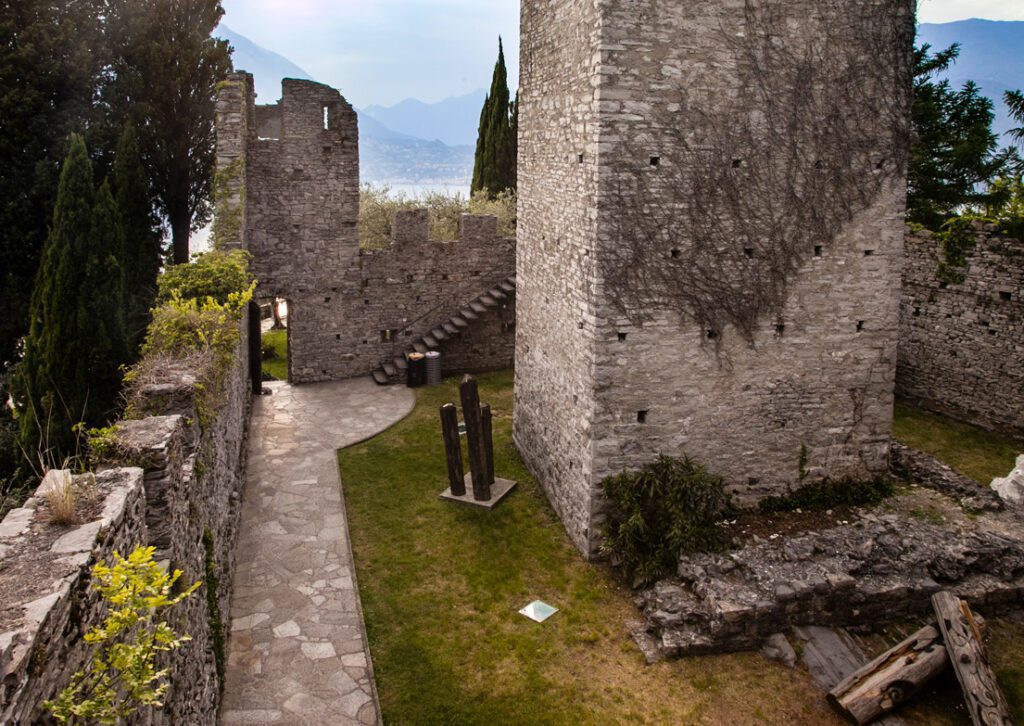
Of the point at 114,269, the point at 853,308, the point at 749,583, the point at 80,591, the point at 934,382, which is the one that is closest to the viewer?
the point at 80,591

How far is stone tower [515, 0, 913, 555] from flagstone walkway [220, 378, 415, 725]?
301 cm

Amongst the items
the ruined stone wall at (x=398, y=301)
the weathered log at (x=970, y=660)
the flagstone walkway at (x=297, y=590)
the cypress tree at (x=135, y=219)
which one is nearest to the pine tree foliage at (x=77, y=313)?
the cypress tree at (x=135, y=219)

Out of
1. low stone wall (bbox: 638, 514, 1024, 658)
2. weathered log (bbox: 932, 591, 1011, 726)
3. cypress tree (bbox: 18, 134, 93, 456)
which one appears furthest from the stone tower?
cypress tree (bbox: 18, 134, 93, 456)

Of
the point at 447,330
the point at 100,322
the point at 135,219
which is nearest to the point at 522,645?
the point at 100,322

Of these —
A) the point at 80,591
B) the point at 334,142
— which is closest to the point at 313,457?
the point at 334,142

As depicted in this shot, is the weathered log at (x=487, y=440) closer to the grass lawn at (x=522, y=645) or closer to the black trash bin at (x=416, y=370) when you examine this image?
the grass lawn at (x=522, y=645)

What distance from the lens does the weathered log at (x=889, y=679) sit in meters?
6.84

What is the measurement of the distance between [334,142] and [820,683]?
12.9 metres

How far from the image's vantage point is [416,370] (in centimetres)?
1616

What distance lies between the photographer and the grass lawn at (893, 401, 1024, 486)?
1191 cm

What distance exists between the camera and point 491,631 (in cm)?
812

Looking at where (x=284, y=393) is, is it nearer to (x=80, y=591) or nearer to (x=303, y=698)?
(x=303, y=698)

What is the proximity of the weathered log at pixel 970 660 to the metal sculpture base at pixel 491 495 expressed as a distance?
17.5ft

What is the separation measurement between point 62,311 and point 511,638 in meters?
9.62
